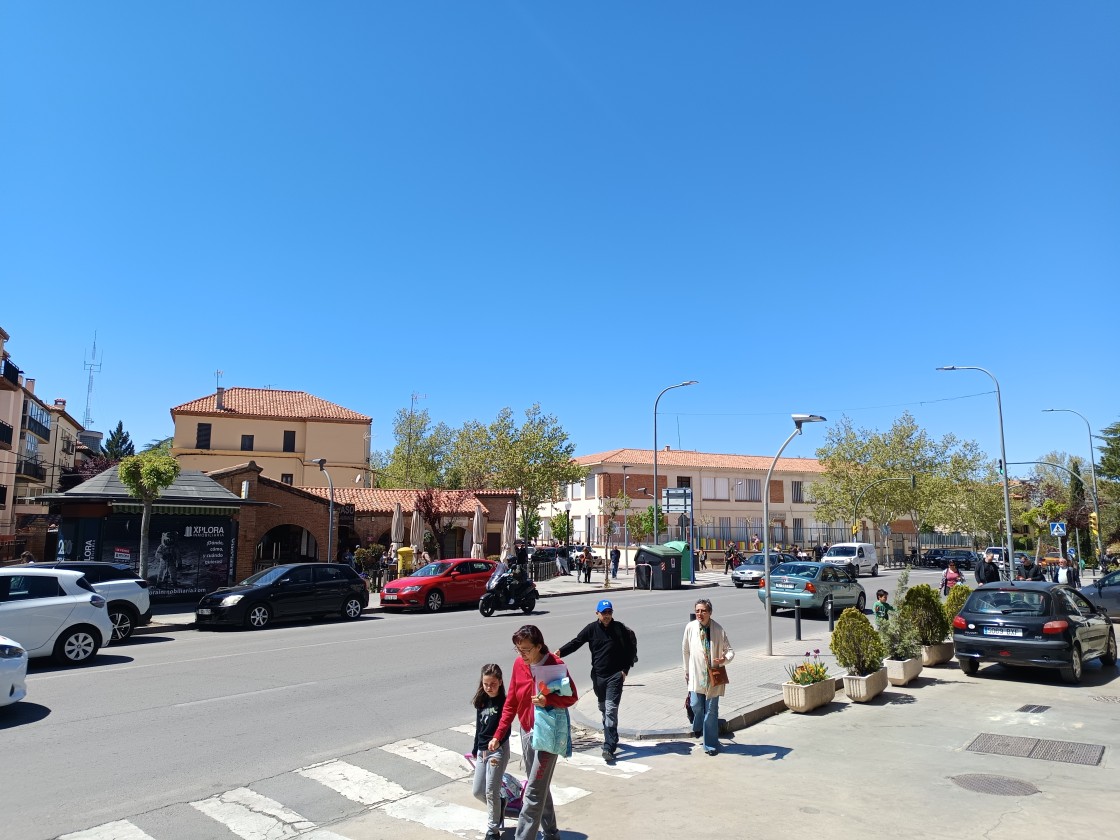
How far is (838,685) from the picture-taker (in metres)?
11.2

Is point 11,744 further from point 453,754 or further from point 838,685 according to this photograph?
point 838,685

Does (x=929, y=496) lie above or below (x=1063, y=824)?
above

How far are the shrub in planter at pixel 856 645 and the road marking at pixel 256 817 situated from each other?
7.17m

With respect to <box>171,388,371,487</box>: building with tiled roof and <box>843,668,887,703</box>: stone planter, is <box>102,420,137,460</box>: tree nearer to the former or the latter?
<box>171,388,371,487</box>: building with tiled roof

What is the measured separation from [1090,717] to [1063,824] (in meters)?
4.67

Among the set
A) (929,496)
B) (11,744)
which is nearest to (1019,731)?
(11,744)

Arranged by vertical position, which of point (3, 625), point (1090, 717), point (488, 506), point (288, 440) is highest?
point (288, 440)

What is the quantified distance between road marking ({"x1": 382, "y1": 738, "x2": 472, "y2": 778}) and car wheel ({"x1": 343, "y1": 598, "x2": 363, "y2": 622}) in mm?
12617

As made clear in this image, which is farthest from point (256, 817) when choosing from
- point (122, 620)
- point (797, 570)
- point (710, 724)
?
point (797, 570)

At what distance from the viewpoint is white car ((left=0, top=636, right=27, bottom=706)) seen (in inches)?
339

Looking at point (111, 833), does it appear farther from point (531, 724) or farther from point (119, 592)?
point (119, 592)

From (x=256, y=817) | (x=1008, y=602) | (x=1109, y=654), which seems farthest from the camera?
(x=1109, y=654)

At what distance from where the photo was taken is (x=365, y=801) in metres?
6.38

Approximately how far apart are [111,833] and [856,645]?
8640mm
